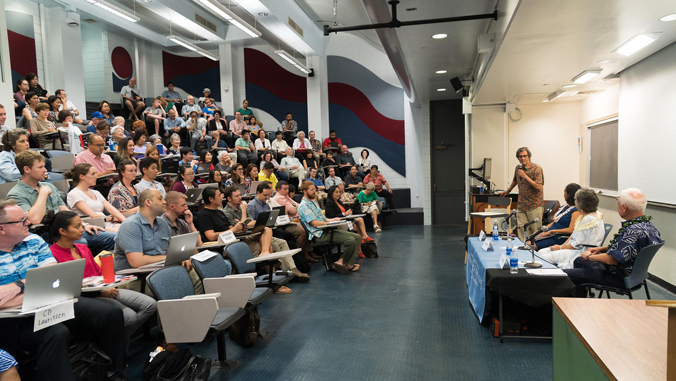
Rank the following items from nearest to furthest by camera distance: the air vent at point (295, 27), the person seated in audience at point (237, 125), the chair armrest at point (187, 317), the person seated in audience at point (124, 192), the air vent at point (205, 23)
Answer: the chair armrest at point (187, 317), the person seated in audience at point (124, 192), the air vent at point (295, 27), the air vent at point (205, 23), the person seated in audience at point (237, 125)

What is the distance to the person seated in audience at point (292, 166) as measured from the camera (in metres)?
10.0

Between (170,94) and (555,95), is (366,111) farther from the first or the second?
(555,95)

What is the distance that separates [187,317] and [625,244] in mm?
3203

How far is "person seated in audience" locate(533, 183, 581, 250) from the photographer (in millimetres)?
4684

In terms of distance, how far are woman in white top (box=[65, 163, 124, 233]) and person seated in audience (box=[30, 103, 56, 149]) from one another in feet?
7.21

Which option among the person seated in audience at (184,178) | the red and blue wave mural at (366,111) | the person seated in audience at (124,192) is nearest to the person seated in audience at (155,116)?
the person seated in audience at (184,178)

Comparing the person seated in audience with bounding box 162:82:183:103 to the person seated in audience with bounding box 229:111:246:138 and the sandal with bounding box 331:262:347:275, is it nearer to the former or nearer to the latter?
the person seated in audience with bounding box 229:111:246:138

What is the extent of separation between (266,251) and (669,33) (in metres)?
4.72

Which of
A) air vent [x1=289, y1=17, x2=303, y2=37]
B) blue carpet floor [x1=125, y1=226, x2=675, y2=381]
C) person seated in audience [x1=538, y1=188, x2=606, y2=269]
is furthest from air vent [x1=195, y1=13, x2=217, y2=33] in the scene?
person seated in audience [x1=538, y1=188, x2=606, y2=269]

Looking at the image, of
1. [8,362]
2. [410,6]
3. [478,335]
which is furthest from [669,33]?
[8,362]

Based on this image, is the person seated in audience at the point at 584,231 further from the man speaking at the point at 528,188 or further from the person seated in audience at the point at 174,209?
the person seated in audience at the point at 174,209

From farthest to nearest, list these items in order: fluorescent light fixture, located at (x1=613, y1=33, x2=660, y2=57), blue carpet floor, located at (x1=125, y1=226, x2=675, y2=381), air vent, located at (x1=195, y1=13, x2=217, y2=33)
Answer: air vent, located at (x1=195, y1=13, x2=217, y2=33)
fluorescent light fixture, located at (x1=613, y1=33, x2=660, y2=57)
blue carpet floor, located at (x1=125, y1=226, x2=675, y2=381)

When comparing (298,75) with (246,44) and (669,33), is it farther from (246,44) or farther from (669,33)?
(669,33)

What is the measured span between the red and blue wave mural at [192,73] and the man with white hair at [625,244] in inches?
496
